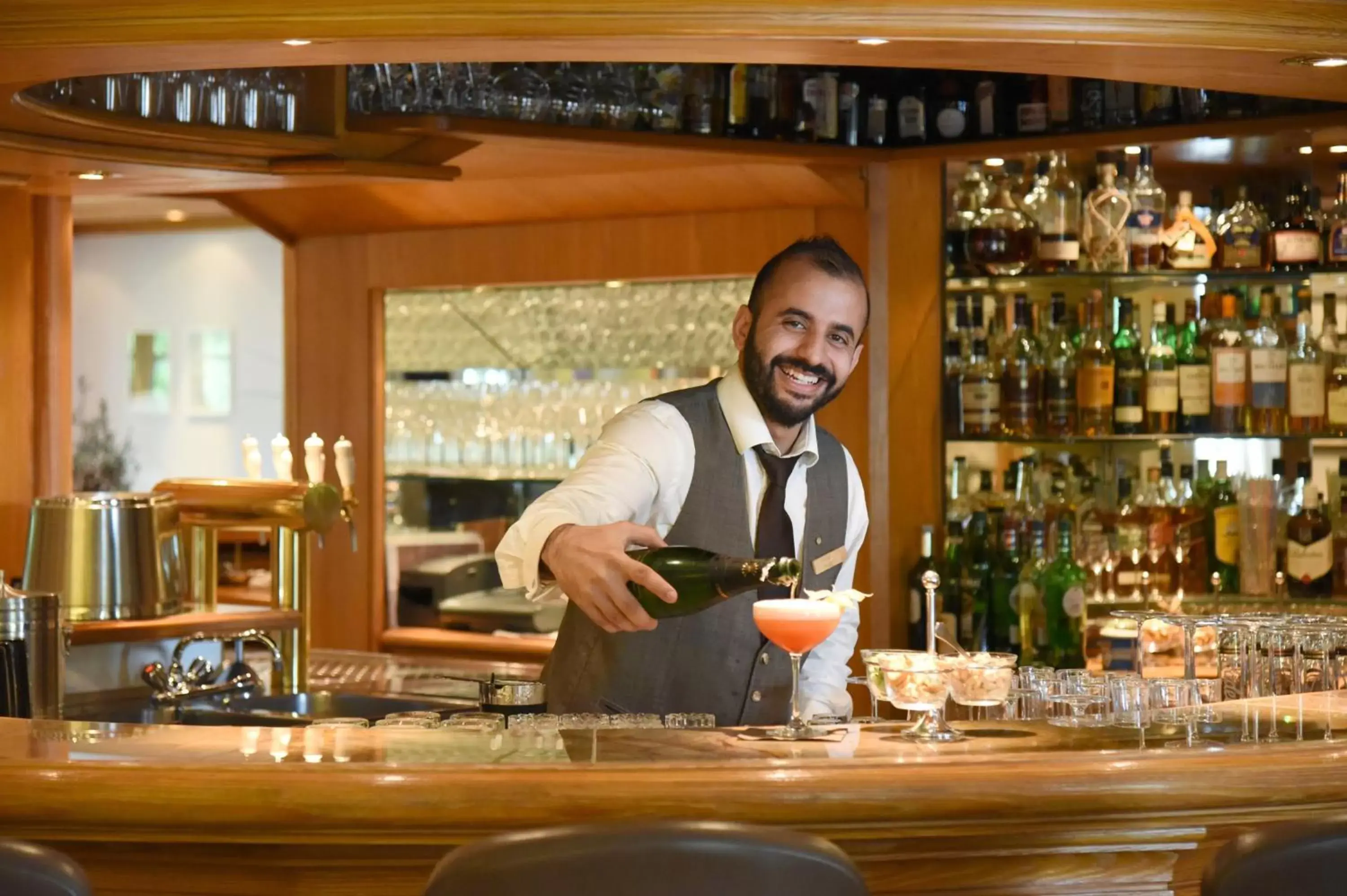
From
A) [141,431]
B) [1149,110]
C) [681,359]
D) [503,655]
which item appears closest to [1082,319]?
[1149,110]

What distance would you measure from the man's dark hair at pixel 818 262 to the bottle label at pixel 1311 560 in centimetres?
172

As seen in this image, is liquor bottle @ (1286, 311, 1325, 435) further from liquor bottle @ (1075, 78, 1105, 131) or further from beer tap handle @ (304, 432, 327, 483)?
beer tap handle @ (304, 432, 327, 483)

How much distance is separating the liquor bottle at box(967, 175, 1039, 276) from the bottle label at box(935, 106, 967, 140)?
0.69 feet

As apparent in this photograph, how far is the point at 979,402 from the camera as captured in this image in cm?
427

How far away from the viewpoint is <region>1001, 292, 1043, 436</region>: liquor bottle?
169 inches

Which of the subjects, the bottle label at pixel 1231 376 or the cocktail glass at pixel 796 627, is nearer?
the cocktail glass at pixel 796 627

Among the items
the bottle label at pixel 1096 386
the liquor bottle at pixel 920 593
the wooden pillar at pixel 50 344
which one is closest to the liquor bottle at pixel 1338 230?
the bottle label at pixel 1096 386

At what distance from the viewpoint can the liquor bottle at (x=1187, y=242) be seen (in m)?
4.29

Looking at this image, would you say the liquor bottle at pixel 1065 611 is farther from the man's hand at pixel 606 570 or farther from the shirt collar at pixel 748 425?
the man's hand at pixel 606 570

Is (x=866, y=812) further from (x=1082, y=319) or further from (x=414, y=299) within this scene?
(x=414, y=299)

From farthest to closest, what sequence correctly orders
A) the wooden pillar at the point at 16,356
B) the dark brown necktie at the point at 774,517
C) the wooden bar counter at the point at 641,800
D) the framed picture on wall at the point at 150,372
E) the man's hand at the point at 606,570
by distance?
the framed picture on wall at the point at 150,372 → the wooden pillar at the point at 16,356 → the dark brown necktie at the point at 774,517 → the man's hand at the point at 606,570 → the wooden bar counter at the point at 641,800

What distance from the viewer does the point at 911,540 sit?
14.0 ft

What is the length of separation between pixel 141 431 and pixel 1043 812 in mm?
8948

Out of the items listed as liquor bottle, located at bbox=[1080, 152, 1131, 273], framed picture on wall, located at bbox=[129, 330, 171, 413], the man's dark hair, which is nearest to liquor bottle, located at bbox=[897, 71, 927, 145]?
liquor bottle, located at bbox=[1080, 152, 1131, 273]
